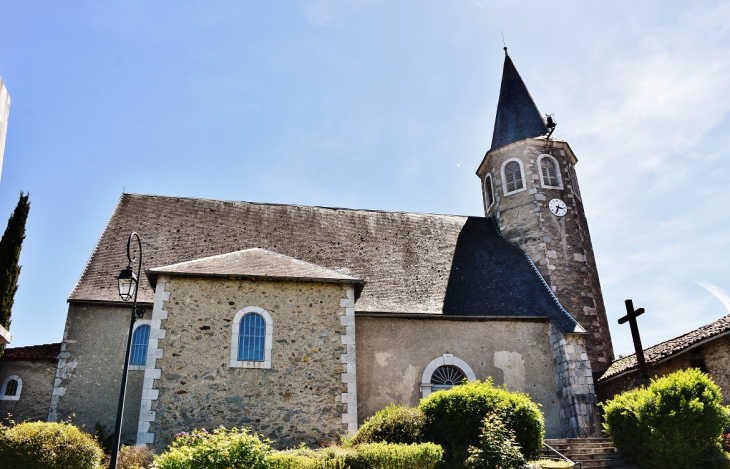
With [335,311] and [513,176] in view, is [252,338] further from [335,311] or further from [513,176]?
[513,176]

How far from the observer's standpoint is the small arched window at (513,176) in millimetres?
19016

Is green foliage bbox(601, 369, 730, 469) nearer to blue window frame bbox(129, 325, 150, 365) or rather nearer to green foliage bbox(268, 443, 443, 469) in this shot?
green foliage bbox(268, 443, 443, 469)

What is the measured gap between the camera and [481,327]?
14.3m

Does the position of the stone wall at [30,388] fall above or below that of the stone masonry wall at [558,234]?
below

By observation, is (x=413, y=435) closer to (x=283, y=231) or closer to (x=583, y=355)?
(x=583, y=355)

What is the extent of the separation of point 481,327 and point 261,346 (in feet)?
19.1

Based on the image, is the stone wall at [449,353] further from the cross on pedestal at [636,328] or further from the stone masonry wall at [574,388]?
the cross on pedestal at [636,328]

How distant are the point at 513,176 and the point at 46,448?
51.2ft

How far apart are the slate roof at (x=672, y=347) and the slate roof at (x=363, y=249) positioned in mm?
1690

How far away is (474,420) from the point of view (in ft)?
31.4

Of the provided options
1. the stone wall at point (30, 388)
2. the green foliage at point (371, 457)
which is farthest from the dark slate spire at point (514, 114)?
the stone wall at point (30, 388)

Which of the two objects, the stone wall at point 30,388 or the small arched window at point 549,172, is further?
the small arched window at point 549,172

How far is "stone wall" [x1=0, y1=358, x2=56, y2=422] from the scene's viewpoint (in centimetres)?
1202

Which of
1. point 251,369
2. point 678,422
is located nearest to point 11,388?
point 251,369
